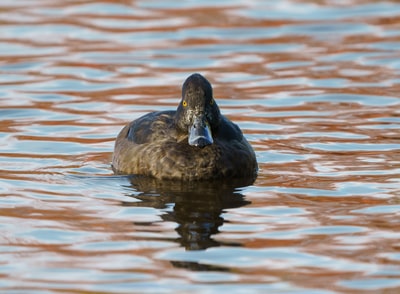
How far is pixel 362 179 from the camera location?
11461 millimetres

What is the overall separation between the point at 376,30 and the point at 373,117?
6.01m

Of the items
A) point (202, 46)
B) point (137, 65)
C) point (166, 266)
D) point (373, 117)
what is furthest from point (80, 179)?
point (202, 46)

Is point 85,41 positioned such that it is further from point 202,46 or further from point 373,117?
point 373,117

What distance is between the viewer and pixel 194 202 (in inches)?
424

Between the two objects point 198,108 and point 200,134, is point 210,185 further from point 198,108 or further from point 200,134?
point 198,108

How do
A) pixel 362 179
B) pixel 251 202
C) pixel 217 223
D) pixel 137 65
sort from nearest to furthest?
pixel 217 223 < pixel 251 202 < pixel 362 179 < pixel 137 65

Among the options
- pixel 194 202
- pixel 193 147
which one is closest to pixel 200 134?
pixel 193 147

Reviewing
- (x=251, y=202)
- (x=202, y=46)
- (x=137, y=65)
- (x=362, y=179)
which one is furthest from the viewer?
(x=202, y=46)

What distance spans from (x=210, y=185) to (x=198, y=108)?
2.60 feet

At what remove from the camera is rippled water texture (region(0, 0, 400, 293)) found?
856cm

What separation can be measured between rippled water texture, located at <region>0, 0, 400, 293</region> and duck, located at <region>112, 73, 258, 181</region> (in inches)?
8.9

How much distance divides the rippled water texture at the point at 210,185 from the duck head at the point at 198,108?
1.89ft

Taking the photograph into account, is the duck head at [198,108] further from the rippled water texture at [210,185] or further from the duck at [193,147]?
the rippled water texture at [210,185]

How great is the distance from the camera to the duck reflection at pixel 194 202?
373 inches
